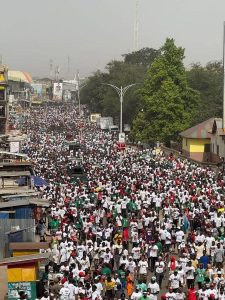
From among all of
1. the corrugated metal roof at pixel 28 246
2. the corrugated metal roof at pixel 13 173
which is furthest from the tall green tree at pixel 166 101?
the corrugated metal roof at pixel 28 246

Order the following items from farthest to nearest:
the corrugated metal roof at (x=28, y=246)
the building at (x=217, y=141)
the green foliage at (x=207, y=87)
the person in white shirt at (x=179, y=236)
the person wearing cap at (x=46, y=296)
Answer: the green foliage at (x=207, y=87), the building at (x=217, y=141), the person in white shirt at (x=179, y=236), the corrugated metal roof at (x=28, y=246), the person wearing cap at (x=46, y=296)

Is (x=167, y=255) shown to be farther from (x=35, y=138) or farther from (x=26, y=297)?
(x=35, y=138)

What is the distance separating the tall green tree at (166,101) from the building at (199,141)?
502cm

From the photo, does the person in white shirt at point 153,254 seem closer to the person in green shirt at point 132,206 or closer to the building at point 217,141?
the person in green shirt at point 132,206

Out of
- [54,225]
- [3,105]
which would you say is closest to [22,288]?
[54,225]

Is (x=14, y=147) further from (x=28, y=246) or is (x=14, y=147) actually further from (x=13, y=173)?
(x=28, y=246)

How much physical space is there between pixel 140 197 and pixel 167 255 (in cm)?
749

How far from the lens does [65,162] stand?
46594 mm

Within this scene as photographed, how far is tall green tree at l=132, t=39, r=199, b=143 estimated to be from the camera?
6284cm

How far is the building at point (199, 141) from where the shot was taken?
2219 inches

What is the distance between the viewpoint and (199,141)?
57.1 metres

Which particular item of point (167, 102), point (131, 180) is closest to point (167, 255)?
point (131, 180)

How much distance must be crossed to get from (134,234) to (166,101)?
40.6 m

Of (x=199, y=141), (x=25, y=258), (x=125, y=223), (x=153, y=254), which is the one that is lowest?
(x=153, y=254)
